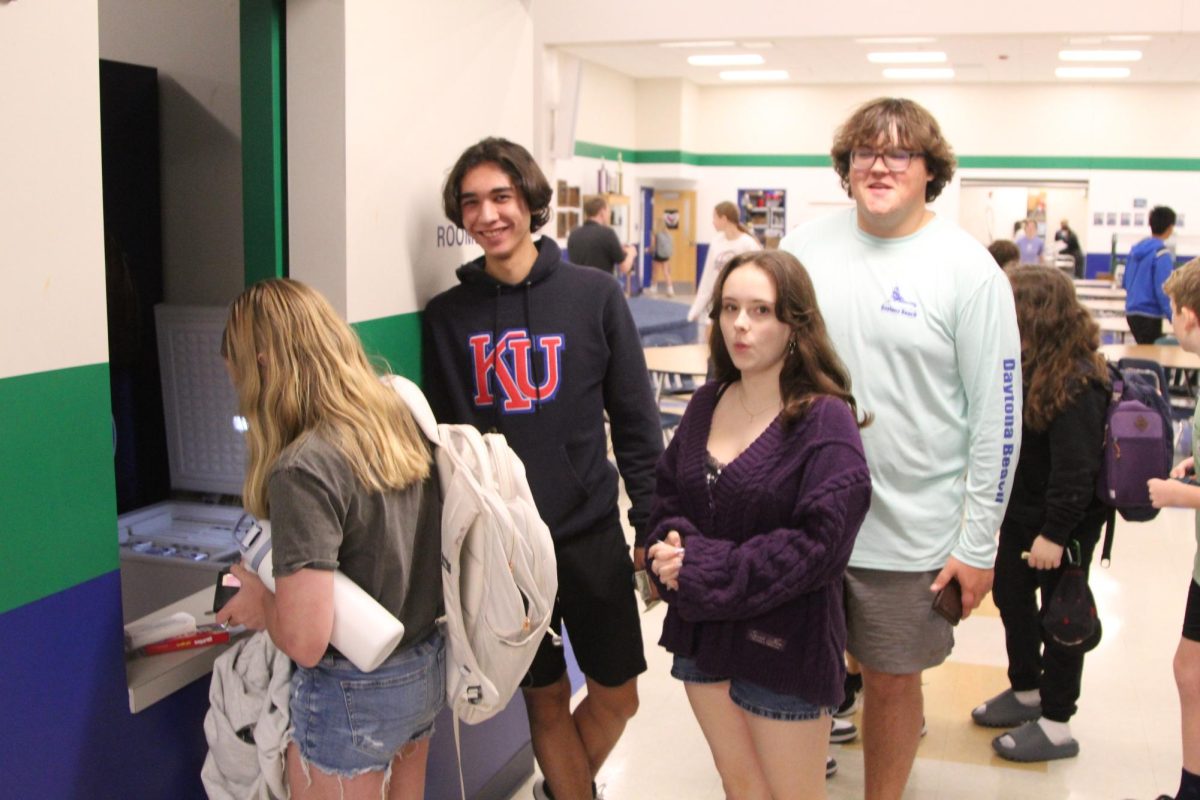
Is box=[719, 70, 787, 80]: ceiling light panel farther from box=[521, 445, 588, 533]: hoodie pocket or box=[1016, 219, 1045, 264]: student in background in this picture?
box=[521, 445, 588, 533]: hoodie pocket

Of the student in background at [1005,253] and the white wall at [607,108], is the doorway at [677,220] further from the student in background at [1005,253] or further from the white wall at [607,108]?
the student in background at [1005,253]

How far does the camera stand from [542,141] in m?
7.14

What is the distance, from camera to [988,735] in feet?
12.3

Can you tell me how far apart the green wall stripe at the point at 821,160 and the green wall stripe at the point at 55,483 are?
47.4 feet

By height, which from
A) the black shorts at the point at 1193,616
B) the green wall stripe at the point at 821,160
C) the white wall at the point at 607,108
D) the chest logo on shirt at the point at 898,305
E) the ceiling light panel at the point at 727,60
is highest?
the ceiling light panel at the point at 727,60

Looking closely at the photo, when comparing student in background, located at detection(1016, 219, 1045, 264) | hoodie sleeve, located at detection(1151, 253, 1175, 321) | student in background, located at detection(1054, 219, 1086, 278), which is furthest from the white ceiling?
hoodie sleeve, located at detection(1151, 253, 1175, 321)

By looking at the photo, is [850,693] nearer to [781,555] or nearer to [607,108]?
[781,555]

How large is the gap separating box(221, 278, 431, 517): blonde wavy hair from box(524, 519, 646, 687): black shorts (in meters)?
0.66

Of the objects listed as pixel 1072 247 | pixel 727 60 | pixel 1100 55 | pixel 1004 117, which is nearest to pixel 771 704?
pixel 1100 55

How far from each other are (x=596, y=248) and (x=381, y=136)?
7.45m

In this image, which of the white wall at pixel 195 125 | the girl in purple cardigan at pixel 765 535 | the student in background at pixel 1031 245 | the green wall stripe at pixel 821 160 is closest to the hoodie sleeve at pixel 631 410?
the girl in purple cardigan at pixel 765 535

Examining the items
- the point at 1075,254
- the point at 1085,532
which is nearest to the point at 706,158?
the point at 1075,254

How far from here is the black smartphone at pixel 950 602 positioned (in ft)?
8.07

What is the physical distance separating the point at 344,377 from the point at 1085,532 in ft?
7.97
